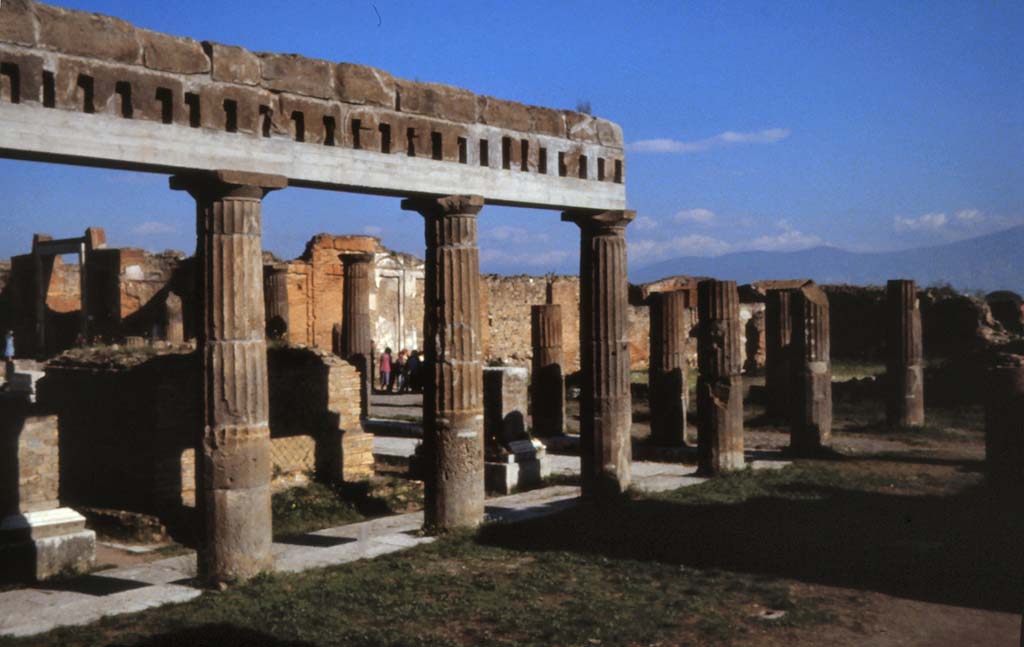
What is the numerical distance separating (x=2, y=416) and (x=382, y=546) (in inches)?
157

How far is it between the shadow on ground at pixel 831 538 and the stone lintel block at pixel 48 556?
383 centimetres

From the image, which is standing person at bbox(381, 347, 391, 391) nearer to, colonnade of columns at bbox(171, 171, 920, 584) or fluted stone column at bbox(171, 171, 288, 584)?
colonnade of columns at bbox(171, 171, 920, 584)

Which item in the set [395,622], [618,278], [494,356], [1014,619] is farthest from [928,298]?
[395,622]

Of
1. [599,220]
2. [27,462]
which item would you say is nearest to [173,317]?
[27,462]

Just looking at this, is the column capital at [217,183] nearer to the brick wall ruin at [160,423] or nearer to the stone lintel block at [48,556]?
the brick wall ruin at [160,423]

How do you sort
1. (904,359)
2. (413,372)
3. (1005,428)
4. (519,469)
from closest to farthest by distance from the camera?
(1005,428), (519,469), (904,359), (413,372)

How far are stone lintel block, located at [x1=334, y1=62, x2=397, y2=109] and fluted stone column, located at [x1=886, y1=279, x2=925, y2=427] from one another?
13775 mm

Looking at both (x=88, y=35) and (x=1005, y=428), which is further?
(x=1005, y=428)

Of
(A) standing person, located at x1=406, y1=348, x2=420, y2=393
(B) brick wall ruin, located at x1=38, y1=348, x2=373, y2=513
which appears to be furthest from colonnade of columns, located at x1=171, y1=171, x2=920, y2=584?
(A) standing person, located at x1=406, y1=348, x2=420, y2=393

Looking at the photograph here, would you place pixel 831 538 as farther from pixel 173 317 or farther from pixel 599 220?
pixel 173 317

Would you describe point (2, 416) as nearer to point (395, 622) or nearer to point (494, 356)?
point (395, 622)

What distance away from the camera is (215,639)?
6.64 meters

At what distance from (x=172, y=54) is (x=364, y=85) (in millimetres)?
1889

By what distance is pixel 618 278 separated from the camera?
1166cm
